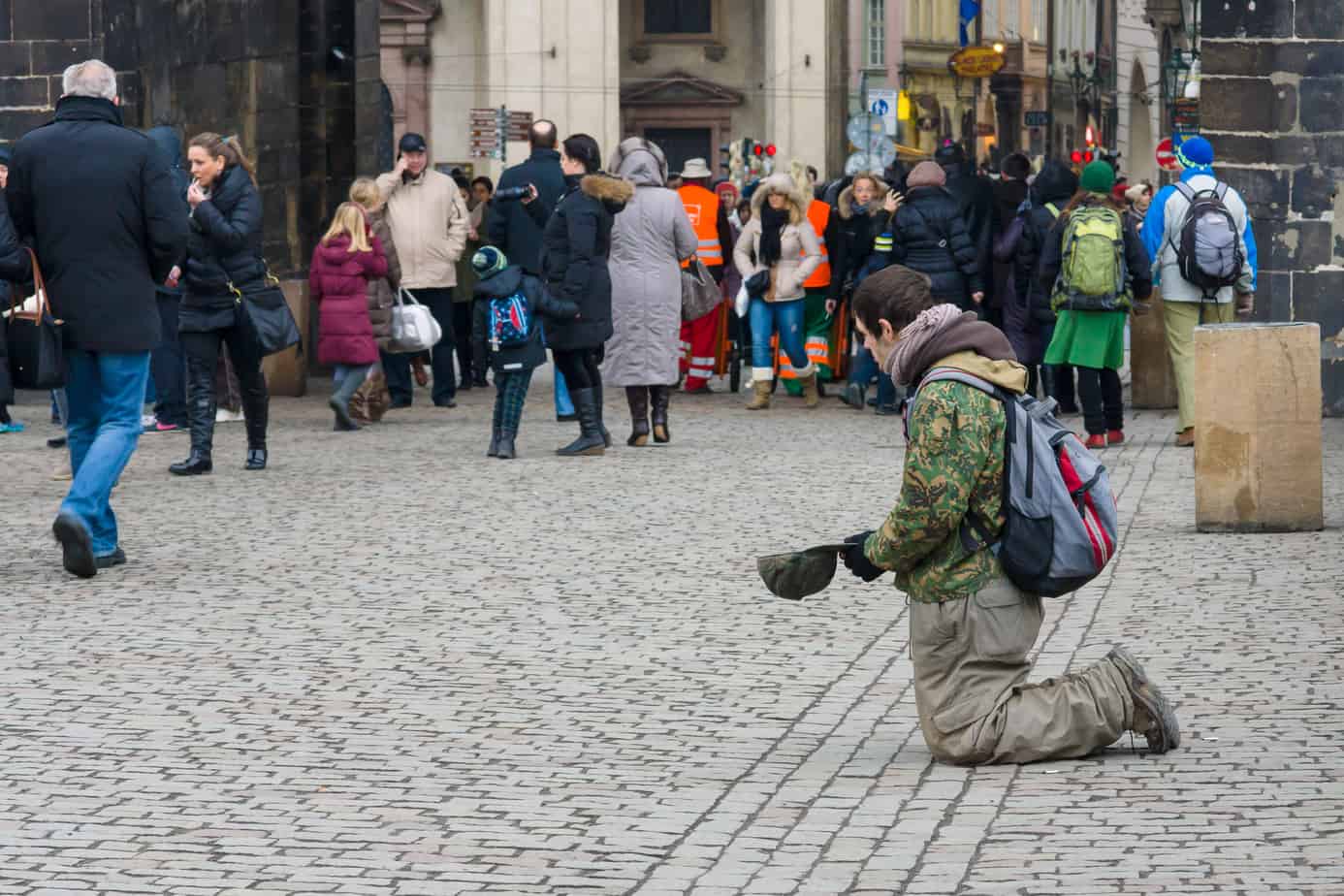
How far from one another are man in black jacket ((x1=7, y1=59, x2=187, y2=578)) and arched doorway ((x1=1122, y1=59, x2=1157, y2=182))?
2495 inches

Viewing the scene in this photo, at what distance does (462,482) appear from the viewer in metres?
13.2

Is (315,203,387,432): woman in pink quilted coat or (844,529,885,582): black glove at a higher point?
(315,203,387,432): woman in pink quilted coat

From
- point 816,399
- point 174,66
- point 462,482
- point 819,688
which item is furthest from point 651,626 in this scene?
point 174,66

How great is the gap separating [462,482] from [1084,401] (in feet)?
12.3

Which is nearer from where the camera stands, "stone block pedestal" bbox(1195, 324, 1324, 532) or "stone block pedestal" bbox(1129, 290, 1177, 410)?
"stone block pedestal" bbox(1195, 324, 1324, 532)

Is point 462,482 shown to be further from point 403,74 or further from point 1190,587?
point 403,74

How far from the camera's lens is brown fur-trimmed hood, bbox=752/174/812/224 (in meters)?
17.5

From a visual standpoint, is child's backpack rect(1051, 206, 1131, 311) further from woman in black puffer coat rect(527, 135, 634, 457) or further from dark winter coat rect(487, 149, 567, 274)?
dark winter coat rect(487, 149, 567, 274)

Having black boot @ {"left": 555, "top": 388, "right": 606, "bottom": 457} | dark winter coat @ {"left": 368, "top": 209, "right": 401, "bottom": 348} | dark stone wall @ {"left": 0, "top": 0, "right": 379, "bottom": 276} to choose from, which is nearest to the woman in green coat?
black boot @ {"left": 555, "top": 388, "right": 606, "bottom": 457}

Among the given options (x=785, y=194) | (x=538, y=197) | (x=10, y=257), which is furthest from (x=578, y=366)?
(x=10, y=257)

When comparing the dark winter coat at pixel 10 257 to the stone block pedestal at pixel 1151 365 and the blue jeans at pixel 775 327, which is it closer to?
the blue jeans at pixel 775 327

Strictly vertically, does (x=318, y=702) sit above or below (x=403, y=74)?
below

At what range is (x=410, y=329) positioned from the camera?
16594 millimetres

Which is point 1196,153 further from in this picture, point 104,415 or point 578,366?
point 104,415
